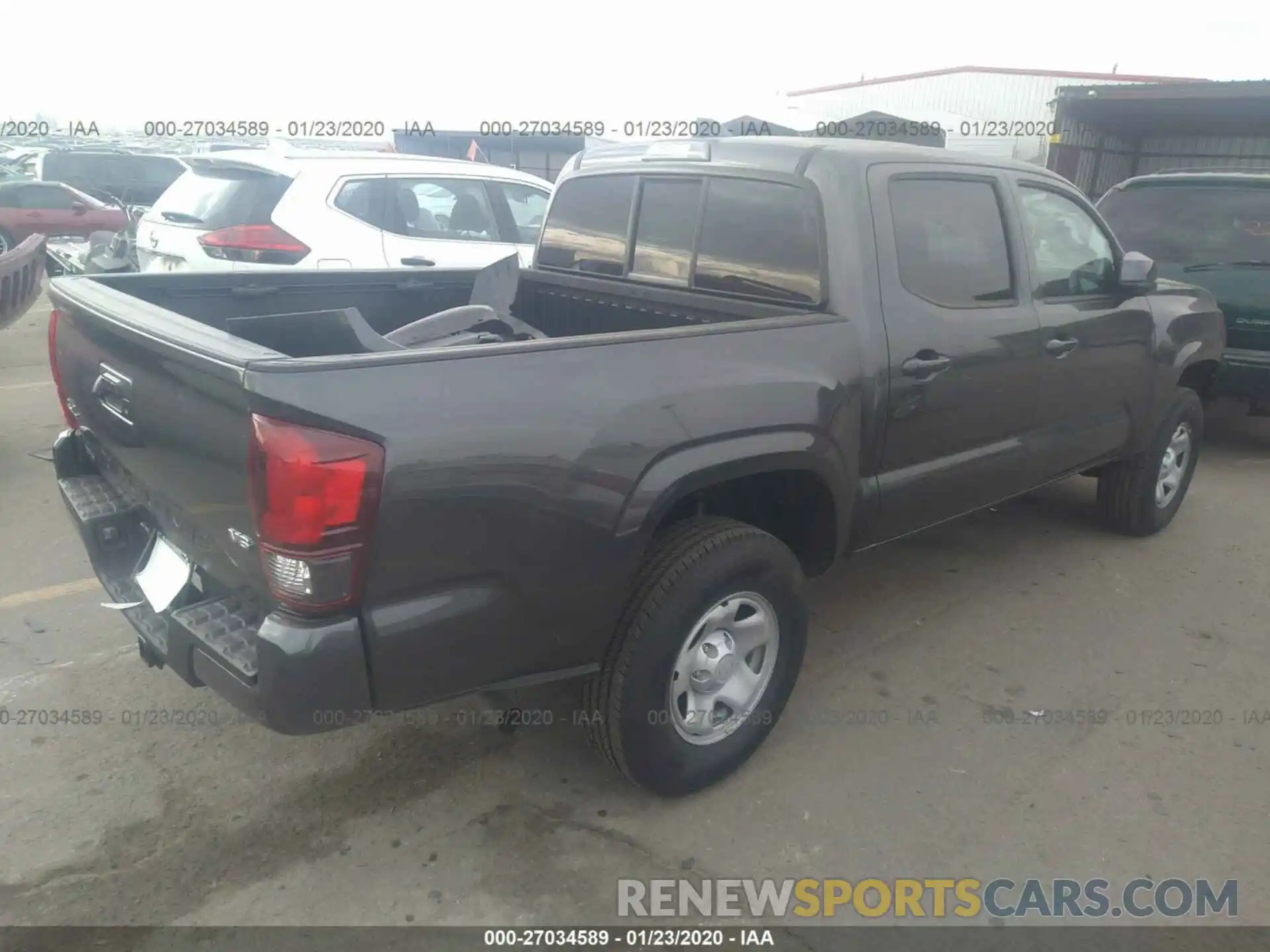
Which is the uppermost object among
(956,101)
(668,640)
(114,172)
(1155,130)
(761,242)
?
(956,101)

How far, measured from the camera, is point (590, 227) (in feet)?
13.6

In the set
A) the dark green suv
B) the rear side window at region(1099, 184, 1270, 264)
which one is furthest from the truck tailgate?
the rear side window at region(1099, 184, 1270, 264)

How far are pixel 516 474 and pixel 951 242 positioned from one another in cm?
207

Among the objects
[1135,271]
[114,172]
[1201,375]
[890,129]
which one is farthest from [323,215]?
[890,129]

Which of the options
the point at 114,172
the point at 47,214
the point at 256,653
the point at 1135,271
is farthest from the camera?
the point at 114,172

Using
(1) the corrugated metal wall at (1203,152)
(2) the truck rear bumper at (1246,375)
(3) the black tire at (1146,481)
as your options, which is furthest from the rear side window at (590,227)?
(1) the corrugated metal wall at (1203,152)

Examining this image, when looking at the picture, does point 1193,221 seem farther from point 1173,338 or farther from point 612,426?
point 612,426

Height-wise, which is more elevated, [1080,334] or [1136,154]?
[1136,154]

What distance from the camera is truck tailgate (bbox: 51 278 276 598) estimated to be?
2191mm

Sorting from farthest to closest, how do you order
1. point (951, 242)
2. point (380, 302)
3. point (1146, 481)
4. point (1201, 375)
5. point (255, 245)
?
point (255, 245), point (1201, 375), point (1146, 481), point (380, 302), point (951, 242)

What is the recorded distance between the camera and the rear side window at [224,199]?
651 cm

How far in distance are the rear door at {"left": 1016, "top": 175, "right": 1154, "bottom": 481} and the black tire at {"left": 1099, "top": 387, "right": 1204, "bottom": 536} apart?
1.03ft

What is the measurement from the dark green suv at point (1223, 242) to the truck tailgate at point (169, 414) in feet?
19.4

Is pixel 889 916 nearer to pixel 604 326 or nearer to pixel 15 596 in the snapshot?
pixel 604 326
